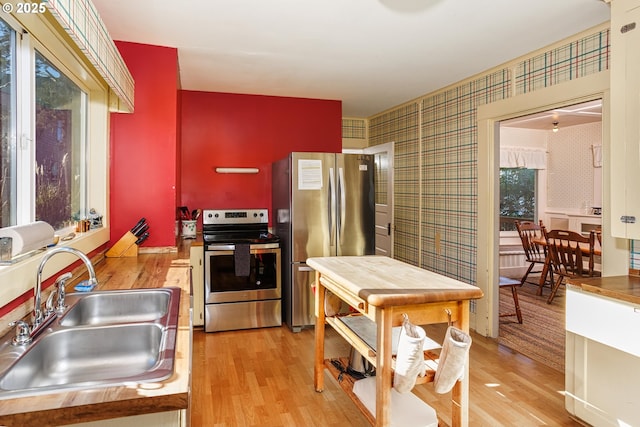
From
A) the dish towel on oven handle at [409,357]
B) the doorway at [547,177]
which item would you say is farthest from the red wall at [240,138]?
the dish towel on oven handle at [409,357]

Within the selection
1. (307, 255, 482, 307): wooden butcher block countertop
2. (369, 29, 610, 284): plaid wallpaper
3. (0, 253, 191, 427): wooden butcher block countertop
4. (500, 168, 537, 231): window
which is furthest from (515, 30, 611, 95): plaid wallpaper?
(500, 168, 537, 231): window

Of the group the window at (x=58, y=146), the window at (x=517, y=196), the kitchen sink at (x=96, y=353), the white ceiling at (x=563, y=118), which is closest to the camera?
the kitchen sink at (x=96, y=353)

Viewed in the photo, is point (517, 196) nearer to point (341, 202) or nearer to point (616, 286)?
point (341, 202)

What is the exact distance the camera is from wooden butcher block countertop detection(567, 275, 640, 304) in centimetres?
194

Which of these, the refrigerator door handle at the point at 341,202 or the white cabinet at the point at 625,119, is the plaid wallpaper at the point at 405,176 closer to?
the refrigerator door handle at the point at 341,202

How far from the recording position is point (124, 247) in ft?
9.73

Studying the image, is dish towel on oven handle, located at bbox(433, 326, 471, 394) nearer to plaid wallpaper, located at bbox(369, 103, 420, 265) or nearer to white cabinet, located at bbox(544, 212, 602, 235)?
plaid wallpaper, located at bbox(369, 103, 420, 265)

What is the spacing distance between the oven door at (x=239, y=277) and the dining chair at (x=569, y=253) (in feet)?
10.7

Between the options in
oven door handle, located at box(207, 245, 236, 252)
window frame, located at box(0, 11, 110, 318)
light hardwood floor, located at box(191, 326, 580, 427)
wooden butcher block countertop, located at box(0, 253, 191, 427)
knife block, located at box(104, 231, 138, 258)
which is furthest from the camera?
oven door handle, located at box(207, 245, 236, 252)

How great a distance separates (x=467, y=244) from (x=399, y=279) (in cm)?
221

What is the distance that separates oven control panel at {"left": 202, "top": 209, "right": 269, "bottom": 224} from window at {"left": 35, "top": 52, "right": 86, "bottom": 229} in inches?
56.2

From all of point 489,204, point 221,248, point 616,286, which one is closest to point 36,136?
point 221,248

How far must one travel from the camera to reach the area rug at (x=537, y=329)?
337 cm

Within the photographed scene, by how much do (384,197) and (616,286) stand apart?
318 centimetres
